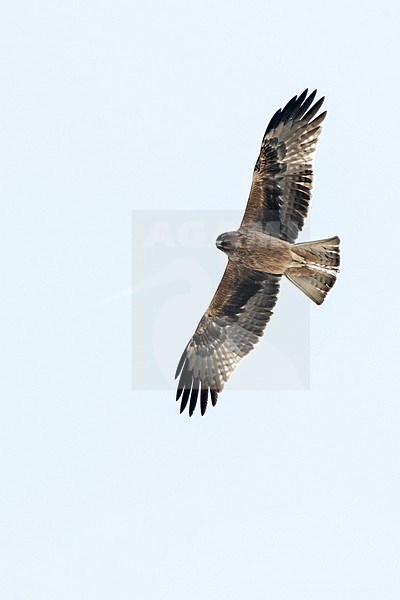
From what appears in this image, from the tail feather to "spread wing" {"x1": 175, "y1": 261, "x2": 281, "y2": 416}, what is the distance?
15.3 inches

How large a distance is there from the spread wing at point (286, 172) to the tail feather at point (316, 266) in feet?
0.72

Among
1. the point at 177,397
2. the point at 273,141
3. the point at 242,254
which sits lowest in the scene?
the point at 177,397

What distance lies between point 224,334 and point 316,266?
1.43 meters

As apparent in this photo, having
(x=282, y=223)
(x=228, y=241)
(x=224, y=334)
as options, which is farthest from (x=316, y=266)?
(x=224, y=334)

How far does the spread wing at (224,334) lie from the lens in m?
14.1

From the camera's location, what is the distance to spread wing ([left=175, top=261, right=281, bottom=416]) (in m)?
14.1

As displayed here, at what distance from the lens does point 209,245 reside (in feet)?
57.4

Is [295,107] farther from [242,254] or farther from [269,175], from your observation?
[242,254]

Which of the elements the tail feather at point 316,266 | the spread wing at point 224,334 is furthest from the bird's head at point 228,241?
the tail feather at point 316,266

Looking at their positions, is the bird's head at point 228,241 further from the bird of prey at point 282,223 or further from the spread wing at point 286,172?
the spread wing at point 286,172

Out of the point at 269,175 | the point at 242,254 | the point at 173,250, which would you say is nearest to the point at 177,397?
the point at 242,254

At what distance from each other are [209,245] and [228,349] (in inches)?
130

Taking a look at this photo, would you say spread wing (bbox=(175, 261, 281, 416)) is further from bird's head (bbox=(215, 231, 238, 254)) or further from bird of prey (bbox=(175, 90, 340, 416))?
bird's head (bbox=(215, 231, 238, 254))

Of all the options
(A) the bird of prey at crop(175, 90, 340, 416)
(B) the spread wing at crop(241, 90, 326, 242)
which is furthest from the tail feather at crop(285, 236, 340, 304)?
(B) the spread wing at crop(241, 90, 326, 242)
